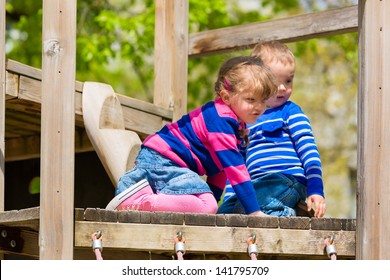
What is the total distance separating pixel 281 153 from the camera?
6262mm

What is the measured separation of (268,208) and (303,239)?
55cm

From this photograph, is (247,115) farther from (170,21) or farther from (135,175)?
(170,21)

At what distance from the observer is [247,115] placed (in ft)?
18.9

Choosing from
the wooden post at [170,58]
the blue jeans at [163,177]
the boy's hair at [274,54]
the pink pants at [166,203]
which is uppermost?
the wooden post at [170,58]

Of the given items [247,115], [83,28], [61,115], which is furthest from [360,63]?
[83,28]

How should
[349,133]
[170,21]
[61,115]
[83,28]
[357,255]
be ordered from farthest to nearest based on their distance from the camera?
1. [349,133]
2. [83,28]
3. [170,21]
4. [357,255]
5. [61,115]

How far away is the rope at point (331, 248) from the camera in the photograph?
18.0 ft

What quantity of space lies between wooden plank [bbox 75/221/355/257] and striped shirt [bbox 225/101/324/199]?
627mm

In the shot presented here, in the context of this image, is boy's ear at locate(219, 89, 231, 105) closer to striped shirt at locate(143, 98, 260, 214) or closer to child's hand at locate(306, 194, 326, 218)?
striped shirt at locate(143, 98, 260, 214)

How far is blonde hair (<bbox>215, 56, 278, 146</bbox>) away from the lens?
5.79 metres

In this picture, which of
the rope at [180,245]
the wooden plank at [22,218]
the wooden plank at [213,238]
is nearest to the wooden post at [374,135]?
the wooden plank at [213,238]

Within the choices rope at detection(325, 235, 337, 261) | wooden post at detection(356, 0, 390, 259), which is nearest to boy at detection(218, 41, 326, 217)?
rope at detection(325, 235, 337, 261)

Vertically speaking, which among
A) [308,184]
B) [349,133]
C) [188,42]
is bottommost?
[308,184]

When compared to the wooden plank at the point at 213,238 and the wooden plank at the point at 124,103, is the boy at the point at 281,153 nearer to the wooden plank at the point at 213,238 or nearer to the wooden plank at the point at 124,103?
the wooden plank at the point at 213,238
